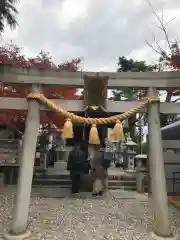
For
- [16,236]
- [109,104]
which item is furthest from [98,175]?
[16,236]

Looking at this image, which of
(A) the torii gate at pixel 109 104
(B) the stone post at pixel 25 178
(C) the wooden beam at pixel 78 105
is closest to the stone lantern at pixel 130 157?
(C) the wooden beam at pixel 78 105

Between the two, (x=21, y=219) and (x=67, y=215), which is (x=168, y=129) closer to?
(x=67, y=215)

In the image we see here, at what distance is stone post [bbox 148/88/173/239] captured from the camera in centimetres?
577

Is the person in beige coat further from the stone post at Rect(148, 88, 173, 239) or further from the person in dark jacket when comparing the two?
the stone post at Rect(148, 88, 173, 239)

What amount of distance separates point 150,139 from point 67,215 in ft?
8.92

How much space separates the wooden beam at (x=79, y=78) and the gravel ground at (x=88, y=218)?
292 centimetres

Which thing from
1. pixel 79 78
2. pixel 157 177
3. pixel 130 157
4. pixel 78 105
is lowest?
pixel 157 177

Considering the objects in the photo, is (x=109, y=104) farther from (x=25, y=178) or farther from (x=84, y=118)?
(x=25, y=178)

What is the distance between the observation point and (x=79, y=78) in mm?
6613

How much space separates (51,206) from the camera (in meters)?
8.26

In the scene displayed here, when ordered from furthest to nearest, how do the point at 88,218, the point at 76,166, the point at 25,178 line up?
the point at 76,166 → the point at 88,218 → the point at 25,178

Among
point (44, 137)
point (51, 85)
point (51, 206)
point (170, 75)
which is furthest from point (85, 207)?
point (44, 137)

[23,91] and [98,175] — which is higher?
[23,91]

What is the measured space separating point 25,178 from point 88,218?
6.72 ft
